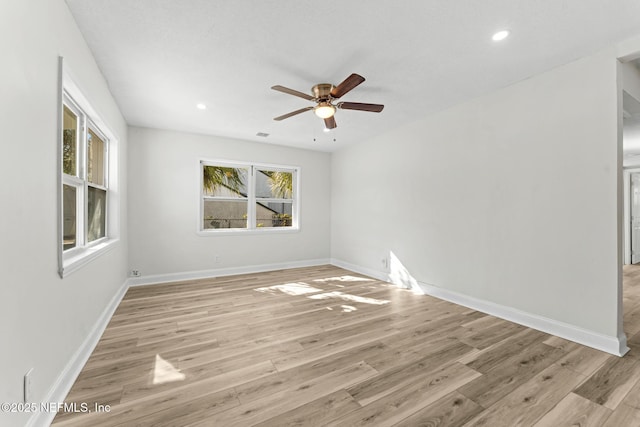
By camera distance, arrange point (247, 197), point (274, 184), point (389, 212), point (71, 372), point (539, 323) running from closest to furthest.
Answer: point (71, 372), point (539, 323), point (389, 212), point (247, 197), point (274, 184)

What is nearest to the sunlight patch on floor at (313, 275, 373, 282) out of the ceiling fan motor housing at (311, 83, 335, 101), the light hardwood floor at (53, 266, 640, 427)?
the light hardwood floor at (53, 266, 640, 427)

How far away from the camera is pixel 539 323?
2.71 metres

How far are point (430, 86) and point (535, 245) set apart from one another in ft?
6.62

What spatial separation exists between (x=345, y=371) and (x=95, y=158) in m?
3.28

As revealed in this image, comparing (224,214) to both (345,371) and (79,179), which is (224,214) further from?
(345,371)

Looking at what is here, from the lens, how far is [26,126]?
4.43 feet

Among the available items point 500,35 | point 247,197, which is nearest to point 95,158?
point 247,197

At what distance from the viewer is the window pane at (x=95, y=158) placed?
2682 millimetres

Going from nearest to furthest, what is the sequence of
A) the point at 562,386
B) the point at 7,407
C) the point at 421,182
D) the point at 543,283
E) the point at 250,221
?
the point at 7,407, the point at 562,386, the point at 543,283, the point at 421,182, the point at 250,221

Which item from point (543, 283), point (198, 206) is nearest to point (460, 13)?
point (543, 283)

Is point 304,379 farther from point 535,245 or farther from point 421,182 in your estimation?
point 421,182

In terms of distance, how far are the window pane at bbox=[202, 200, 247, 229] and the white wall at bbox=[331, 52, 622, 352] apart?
2.91 metres

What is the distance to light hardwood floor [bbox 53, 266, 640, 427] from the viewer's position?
5.17ft

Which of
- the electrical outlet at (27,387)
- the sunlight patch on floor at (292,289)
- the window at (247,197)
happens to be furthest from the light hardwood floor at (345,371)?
the window at (247,197)
